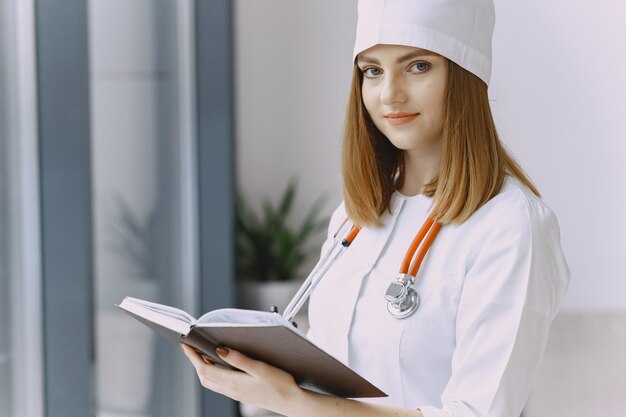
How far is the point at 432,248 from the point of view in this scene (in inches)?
51.8

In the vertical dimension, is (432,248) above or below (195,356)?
above

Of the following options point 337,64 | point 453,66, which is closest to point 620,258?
point 337,64

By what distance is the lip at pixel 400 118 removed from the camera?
1.32 metres

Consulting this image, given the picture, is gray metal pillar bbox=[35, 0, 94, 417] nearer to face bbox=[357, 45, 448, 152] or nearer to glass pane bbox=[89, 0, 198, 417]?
Answer: glass pane bbox=[89, 0, 198, 417]

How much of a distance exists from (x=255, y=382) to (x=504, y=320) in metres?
0.38

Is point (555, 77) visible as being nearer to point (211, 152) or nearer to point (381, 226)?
point (211, 152)

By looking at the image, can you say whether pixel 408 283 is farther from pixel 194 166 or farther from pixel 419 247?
pixel 194 166

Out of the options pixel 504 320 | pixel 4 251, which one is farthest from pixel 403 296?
pixel 4 251

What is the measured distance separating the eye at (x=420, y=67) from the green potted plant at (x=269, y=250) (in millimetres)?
2191

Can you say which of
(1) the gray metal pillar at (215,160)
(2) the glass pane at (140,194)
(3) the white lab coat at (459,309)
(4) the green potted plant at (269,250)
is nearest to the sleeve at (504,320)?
(3) the white lab coat at (459,309)

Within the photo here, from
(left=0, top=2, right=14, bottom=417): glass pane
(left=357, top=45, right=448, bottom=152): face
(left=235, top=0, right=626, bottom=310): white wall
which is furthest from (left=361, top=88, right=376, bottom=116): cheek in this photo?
(left=235, top=0, right=626, bottom=310): white wall

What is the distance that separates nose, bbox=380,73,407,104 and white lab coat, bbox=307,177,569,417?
21 cm

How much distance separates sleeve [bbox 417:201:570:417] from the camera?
1.15 metres

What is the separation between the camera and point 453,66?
51.3 inches
